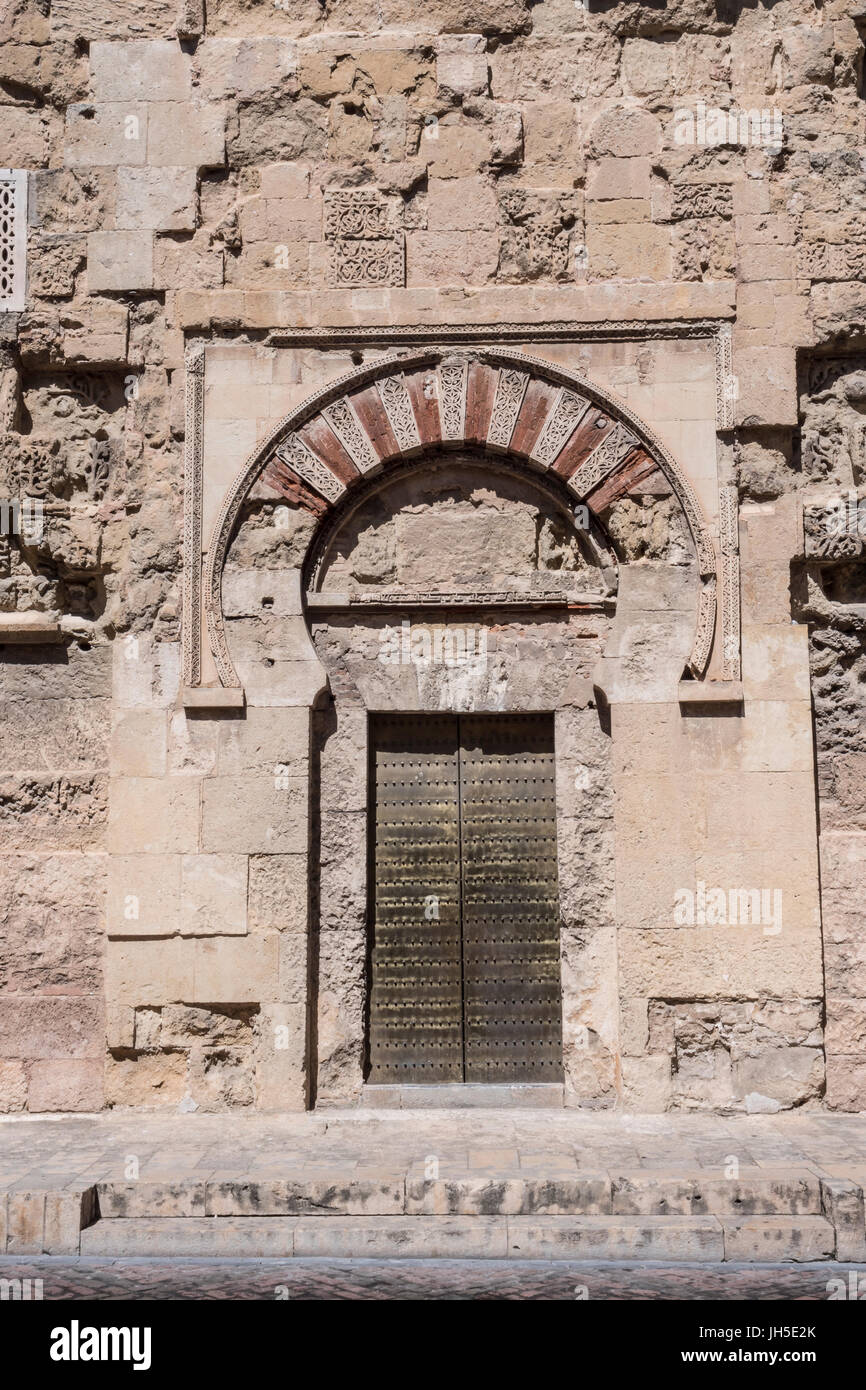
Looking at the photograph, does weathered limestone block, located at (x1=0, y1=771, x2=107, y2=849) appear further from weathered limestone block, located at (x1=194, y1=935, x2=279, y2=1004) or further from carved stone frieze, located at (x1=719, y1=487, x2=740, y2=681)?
carved stone frieze, located at (x1=719, y1=487, x2=740, y2=681)

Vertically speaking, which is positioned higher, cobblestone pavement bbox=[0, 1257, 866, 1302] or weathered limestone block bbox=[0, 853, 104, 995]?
weathered limestone block bbox=[0, 853, 104, 995]

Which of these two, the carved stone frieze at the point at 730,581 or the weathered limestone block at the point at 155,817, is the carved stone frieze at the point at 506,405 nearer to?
the carved stone frieze at the point at 730,581

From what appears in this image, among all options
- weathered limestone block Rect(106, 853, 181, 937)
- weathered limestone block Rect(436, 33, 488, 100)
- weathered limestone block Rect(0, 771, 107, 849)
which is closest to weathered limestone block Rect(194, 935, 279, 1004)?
weathered limestone block Rect(106, 853, 181, 937)

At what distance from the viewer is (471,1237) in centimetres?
520

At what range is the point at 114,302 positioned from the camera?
7242mm

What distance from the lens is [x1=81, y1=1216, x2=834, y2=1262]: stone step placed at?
5.11 meters

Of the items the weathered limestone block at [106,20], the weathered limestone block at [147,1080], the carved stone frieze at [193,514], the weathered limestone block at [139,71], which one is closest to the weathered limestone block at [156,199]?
the weathered limestone block at [139,71]

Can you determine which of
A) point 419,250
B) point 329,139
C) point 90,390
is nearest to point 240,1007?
point 90,390

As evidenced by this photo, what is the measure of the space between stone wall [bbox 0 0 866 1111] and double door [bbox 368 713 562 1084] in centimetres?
30

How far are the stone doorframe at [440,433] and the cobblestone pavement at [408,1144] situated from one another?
245 centimetres

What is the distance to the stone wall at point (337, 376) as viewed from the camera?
6781 millimetres

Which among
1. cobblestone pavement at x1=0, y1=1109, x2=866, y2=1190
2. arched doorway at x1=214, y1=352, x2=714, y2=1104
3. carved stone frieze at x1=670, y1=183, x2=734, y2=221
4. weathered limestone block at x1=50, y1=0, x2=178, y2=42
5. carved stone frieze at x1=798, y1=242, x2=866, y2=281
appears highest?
weathered limestone block at x1=50, y1=0, x2=178, y2=42

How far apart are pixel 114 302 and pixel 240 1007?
3.89 m

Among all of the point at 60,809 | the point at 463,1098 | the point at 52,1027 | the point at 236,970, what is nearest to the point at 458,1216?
the point at 463,1098
